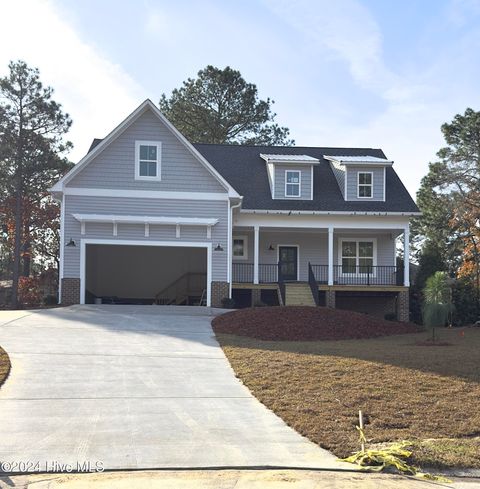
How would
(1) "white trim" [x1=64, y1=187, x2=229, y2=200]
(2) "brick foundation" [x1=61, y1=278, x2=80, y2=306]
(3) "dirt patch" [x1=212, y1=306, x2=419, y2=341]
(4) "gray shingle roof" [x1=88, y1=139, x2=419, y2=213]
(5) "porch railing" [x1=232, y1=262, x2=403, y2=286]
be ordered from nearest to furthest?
(3) "dirt patch" [x1=212, y1=306, x2=419, y2=341]
(2) "brick foundation" [x1=61, y1=278, x2=80, y2=306]
(1) "white trim" [x1=64, y1=187, x2=229, y2=200]
(4) "gray shingle roof" [x1=88, y1=139, x2=419, y2=213]
(5) "porch railing" [x1=232, y1=262, x2=403, y2=286]

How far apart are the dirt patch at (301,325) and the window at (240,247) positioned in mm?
8457

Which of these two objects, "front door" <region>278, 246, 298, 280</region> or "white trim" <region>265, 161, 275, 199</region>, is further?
"front door" <region>278, 246, 298, 280</region>

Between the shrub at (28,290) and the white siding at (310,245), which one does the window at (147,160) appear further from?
the shrub at (28,290)

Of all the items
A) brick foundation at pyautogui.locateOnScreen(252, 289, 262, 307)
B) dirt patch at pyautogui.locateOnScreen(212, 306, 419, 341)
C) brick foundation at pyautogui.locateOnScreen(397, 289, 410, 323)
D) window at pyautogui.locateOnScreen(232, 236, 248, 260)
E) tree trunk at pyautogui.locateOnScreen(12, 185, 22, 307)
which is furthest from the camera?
tree trunk at pyautogui.locateOnScreen(12, 185, 22, 307)

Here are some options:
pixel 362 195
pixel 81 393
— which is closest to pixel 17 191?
pixel 362 195

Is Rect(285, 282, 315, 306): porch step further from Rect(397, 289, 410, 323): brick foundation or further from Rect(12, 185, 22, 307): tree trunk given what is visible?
Rect(12, 185, 22, 307): tree trunk

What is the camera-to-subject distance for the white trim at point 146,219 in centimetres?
2216

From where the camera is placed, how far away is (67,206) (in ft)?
73.4

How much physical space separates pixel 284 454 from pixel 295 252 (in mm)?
21298

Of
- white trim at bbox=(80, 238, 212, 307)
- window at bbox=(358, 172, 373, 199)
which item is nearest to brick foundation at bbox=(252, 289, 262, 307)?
white trim at bbox=(80, 238, 212, 307)

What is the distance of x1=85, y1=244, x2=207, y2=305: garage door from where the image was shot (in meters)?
27.8

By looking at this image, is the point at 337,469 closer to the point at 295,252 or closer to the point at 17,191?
the point at 295,252

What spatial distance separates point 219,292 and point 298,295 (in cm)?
335

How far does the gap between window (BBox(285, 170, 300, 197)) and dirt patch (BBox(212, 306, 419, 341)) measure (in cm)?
834
